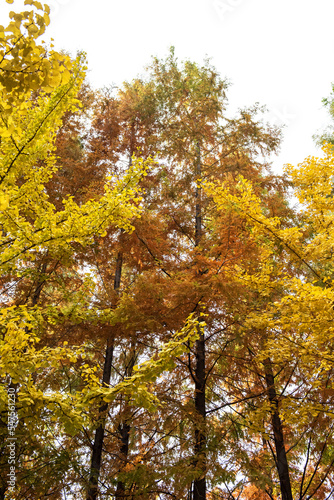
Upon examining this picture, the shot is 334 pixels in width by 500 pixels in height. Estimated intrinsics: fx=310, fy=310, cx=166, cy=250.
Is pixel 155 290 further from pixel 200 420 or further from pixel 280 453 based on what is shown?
pixel 280 453

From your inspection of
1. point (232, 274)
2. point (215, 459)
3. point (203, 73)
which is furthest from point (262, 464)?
point (203, 73)

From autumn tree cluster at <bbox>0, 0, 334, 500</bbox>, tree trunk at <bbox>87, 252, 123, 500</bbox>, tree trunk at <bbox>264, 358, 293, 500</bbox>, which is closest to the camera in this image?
autumn tree cluster at <bbox>0, 0, 334, 500</bbox>

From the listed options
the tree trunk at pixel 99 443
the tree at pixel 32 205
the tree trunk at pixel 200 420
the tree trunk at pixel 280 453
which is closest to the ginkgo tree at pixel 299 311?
the tree trunk at pixel 280 453

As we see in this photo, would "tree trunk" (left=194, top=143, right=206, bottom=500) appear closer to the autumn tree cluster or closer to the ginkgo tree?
the autumn tree cluster

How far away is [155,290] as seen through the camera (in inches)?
190

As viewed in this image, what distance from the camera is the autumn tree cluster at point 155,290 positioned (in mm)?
2789

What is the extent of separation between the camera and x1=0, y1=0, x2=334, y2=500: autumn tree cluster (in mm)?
2789

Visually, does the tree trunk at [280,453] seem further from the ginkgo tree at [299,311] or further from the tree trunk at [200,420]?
the tree trunk at [200,420]

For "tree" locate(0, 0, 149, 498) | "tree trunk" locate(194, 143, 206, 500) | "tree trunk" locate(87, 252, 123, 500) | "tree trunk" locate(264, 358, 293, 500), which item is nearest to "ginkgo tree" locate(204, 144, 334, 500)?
"tree trunk" locate(264, 358, 293, 500)

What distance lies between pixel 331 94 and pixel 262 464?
38.1 ft

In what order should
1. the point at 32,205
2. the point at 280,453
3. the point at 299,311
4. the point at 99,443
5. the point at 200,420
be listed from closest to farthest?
the point at 32,205 < the point at 299,311 < the point at 200,420 < the point at 99,443 < the point at 280,453

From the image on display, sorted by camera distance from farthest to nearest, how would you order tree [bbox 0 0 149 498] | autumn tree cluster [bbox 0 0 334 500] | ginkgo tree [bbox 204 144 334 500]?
1. ginkgo tree [bbox 204 144 334 500]
2. autumn tree cluster [bbox 0 0 334 500]
3. tree [bbox 0 0 149 498]

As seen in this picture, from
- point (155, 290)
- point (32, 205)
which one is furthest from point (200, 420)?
point (32, 205)

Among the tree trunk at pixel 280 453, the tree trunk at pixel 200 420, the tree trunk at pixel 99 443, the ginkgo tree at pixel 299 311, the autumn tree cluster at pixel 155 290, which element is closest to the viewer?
the autumn tree cluster at pixel 155 290
